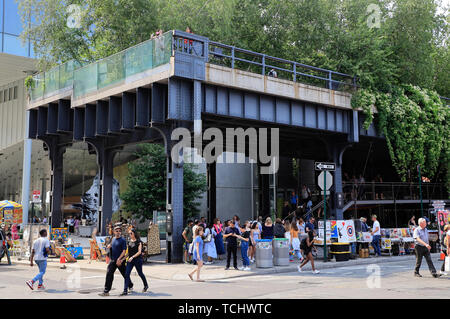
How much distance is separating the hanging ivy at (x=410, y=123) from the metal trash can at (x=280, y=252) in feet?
39.1

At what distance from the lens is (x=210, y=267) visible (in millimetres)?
18672

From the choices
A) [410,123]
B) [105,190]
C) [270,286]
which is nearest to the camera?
[270,286]

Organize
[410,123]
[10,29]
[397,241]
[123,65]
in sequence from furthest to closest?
[10,29] < [410,123] < [397,241] < [123,65]

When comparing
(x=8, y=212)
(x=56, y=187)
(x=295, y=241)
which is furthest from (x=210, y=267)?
(x=8, y=212)

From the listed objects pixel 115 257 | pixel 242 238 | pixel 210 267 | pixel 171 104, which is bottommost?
pixel 210 267

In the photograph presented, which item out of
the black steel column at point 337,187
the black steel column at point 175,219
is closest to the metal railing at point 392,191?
the black steel column at point 337,187

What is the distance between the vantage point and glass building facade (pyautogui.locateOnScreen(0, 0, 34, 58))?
4069cm

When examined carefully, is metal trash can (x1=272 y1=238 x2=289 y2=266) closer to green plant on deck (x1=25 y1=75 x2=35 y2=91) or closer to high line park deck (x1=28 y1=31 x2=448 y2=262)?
high line park deck (x1=28 y1=31 x2=448 y2=262)

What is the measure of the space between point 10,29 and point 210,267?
107 feet

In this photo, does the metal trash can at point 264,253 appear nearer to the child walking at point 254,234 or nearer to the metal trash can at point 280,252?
the metal trash can at point 280,252

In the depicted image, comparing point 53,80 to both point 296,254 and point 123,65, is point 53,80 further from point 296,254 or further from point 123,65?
point 296,254
